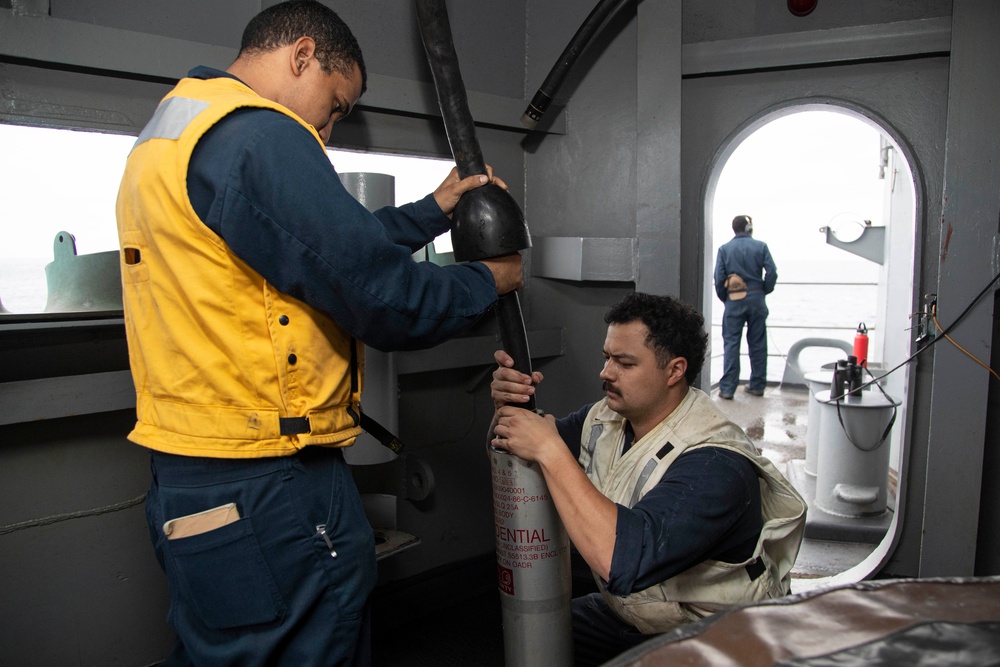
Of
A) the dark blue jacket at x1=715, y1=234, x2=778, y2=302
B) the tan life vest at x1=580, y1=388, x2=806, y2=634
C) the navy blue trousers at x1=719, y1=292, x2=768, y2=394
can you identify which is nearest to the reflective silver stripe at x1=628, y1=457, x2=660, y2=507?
the tan life vest at x1=580, y1=388, x2=806, y2=634

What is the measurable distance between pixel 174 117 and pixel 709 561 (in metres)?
1.50

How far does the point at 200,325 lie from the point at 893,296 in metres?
5.30

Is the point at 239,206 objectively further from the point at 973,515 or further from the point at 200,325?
the point at 973,515

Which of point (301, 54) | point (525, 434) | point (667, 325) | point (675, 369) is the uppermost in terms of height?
point (301, 54)

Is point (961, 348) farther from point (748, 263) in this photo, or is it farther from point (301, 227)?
point (748, 263)

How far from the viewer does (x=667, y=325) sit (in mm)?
1907

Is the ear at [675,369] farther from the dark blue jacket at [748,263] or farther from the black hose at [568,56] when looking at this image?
the dark blue jacket at [748,263]

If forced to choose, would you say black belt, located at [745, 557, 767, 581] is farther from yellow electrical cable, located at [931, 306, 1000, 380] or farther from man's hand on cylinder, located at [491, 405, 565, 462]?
yellow electrical cable, located at [931, 306, 1000, 380]

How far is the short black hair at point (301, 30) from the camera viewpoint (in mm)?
1443

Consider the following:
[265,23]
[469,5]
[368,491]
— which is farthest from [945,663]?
[469,5]

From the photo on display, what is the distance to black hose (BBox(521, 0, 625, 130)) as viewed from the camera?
2.61 metres

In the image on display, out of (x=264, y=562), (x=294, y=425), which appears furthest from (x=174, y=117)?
(x=264, y=562)

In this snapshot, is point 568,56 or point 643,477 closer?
point 643,477

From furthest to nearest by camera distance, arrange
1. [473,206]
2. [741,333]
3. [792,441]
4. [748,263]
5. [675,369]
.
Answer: [741,333]
[748,263]
[792,441]
[675,369]
[473,206]
